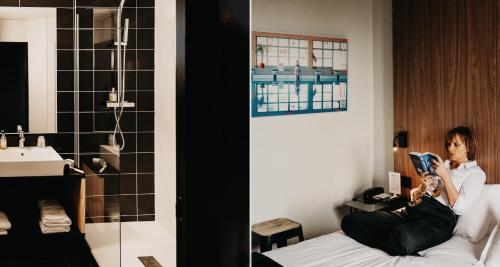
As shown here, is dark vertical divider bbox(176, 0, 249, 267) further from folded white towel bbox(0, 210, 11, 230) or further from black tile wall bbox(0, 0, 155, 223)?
folded white towel bbox(0, 210, 11, 230)

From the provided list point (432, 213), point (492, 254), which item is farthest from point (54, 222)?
point (492, 254)

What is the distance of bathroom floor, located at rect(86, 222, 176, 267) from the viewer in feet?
7.61

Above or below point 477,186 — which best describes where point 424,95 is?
above

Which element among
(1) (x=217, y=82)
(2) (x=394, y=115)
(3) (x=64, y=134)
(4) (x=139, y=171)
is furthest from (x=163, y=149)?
(2) (x=394, y=115)

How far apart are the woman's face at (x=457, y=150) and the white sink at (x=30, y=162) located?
2.83m

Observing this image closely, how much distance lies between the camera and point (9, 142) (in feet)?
13.5

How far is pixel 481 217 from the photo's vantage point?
345 cm

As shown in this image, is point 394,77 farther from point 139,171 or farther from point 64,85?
point 64,85

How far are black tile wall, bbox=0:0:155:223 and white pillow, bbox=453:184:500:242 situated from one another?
2032 mm

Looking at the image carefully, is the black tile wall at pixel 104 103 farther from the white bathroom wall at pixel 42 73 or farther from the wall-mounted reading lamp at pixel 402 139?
the wall-mounted reading lamp at pixel 402 139

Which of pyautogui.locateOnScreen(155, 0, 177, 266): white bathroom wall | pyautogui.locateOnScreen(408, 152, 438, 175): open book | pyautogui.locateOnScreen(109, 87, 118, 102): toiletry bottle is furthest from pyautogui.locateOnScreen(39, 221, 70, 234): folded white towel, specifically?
pyautogui.locateOnScreen(408, 152, 438, 175): open book

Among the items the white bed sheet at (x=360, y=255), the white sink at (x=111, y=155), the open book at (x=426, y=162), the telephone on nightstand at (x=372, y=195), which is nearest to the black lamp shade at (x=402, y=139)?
the telephone on nightstand at (x=372, y=195)

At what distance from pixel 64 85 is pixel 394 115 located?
8.88 feet

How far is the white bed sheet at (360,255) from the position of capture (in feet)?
9.71
